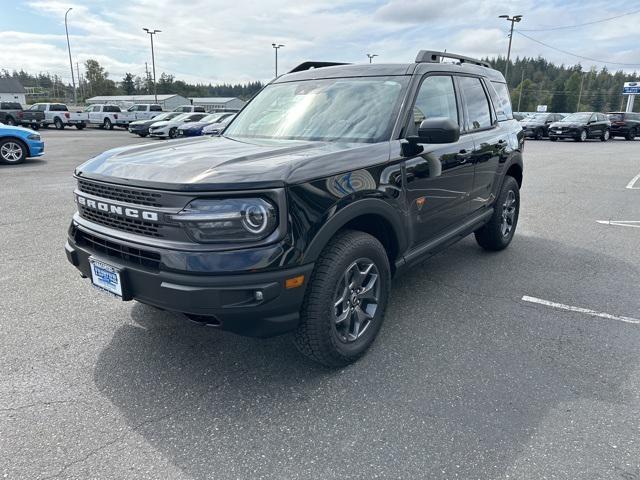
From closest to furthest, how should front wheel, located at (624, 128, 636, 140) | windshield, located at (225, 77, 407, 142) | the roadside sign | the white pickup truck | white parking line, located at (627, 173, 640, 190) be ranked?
windshield, located at (225, 77, 407, 142) → white parking line, located at (627, 173, 640, 190) → front wheel, located at (624, 128, 636, 140) → the white pickup truck → the roadside sign

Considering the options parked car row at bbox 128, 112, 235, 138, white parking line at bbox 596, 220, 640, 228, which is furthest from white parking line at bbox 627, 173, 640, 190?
parked car row at bbox 128, 112, 235, 138

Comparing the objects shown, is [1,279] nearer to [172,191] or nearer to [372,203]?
[172,191]

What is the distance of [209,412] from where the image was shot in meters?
2.51

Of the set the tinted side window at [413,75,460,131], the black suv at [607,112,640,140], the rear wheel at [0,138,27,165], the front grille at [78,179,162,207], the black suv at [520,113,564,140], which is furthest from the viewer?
the black suv at [607,112,640,140]

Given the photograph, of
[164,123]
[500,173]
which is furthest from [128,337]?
[164,123]

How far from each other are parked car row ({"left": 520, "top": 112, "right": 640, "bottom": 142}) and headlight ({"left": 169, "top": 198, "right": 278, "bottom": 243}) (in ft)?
83.6

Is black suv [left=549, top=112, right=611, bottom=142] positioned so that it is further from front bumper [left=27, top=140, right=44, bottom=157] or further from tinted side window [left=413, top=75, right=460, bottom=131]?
tinted side window [left=413, top=75, right=460, bottom=131]

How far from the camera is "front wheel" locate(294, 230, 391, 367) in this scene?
2605mm

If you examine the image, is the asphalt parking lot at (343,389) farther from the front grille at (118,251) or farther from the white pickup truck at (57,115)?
the white pickup truck at (57,115)

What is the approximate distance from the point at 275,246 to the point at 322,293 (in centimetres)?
44

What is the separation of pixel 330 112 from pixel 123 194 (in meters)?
1.63

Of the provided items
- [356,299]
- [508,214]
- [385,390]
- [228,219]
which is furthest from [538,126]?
[228,219]

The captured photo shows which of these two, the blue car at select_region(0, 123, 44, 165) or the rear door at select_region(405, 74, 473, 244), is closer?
the rear door at select_region(405, 74, 473, 244)

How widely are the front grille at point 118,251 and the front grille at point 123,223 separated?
9 centimetres
